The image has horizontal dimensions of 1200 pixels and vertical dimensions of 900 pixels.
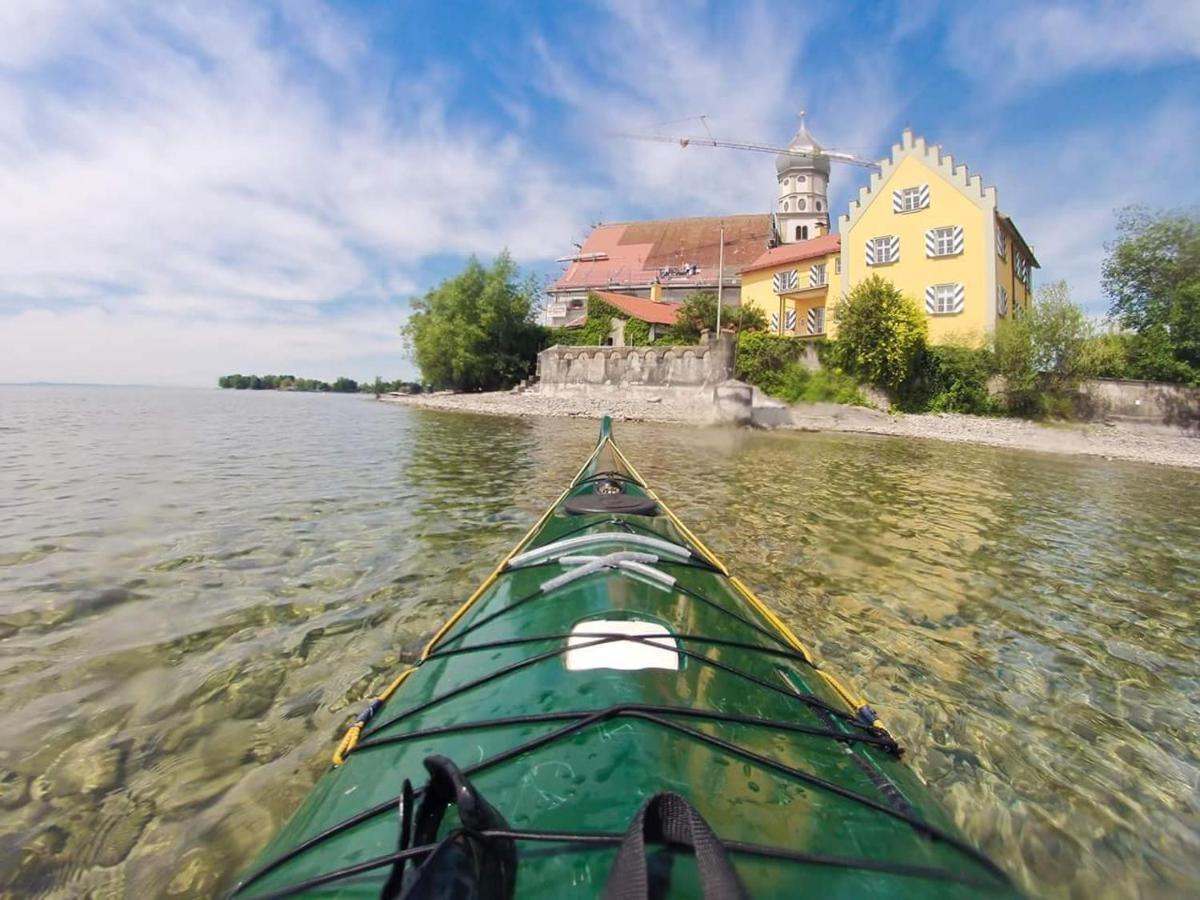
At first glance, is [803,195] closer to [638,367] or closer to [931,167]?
[931,167]

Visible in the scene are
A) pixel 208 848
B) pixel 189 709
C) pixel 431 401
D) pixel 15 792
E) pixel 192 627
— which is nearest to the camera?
pixel 208 848

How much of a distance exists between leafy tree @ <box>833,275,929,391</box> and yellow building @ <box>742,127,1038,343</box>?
1851mm

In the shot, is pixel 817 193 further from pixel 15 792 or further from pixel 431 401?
pixel 15 792

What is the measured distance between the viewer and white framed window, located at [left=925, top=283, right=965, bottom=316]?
25641 millimetres

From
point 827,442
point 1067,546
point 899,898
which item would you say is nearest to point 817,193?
point 827,442

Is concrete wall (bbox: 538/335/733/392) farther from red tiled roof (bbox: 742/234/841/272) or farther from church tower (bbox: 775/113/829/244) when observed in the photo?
church tower (bbox: 775/113/829/244)

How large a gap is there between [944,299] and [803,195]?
1012 inches

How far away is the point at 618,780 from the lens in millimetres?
1374

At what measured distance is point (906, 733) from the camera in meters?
2.99

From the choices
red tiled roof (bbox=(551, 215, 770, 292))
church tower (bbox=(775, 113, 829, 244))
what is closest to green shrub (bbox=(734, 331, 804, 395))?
red tiled roof (bbox=(551, 215, 770, 292))

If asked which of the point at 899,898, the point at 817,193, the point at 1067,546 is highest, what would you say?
the point at 817,193

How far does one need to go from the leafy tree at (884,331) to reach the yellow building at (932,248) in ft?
6.07

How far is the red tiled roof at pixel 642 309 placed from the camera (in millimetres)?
38000

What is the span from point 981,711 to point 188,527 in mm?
8027
